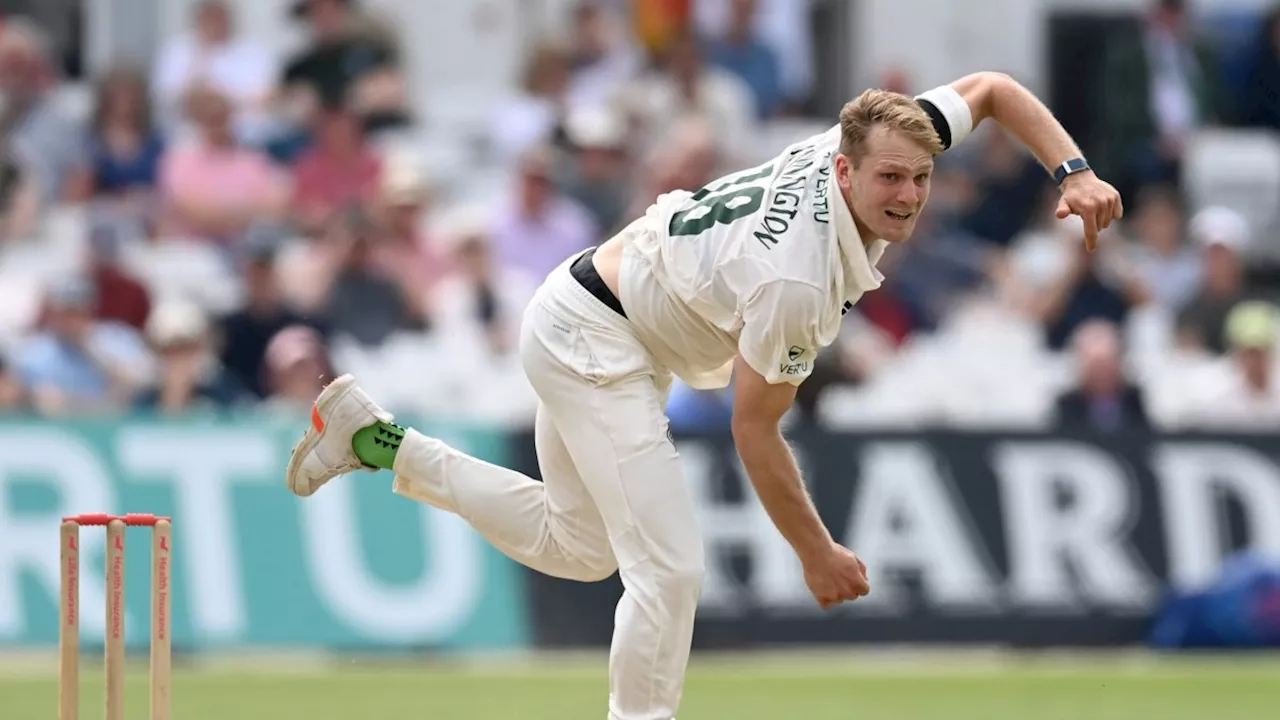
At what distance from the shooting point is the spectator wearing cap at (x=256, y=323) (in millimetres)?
13070

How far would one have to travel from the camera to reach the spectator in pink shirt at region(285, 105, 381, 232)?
1460cm

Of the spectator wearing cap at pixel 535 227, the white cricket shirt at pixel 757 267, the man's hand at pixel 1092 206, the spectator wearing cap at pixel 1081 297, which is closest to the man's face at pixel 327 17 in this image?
the spectator wearing cap at pixel 535 227

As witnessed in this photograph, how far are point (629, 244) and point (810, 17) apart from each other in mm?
10553

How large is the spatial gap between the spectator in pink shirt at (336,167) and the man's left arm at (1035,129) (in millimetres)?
8163

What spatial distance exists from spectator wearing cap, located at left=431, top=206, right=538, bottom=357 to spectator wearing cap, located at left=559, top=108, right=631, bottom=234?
95 centimetres

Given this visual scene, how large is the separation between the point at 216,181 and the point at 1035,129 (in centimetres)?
864

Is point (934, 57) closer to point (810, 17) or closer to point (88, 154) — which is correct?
point (810, 17)

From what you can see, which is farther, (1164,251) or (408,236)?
(1164,251)

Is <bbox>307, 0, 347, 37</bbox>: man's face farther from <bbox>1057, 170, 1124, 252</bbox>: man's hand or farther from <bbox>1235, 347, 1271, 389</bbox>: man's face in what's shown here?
<bbox>1057, 170, 1124, 252</bbox>: man's hand

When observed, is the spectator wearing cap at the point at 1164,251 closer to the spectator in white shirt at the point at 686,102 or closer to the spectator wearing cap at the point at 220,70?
the spectator in white shirt at the point at 686,102

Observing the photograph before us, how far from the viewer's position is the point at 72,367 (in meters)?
12.7

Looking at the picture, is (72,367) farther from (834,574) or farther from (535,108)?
(834,574)

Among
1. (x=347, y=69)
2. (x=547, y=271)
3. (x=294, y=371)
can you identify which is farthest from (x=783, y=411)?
(x=347, y=69)

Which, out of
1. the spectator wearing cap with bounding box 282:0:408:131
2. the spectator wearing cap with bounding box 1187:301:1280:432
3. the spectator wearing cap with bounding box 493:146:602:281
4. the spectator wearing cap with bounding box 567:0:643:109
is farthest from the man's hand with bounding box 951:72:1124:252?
the spectator wearing cap with bounding box 567:0:643:109
